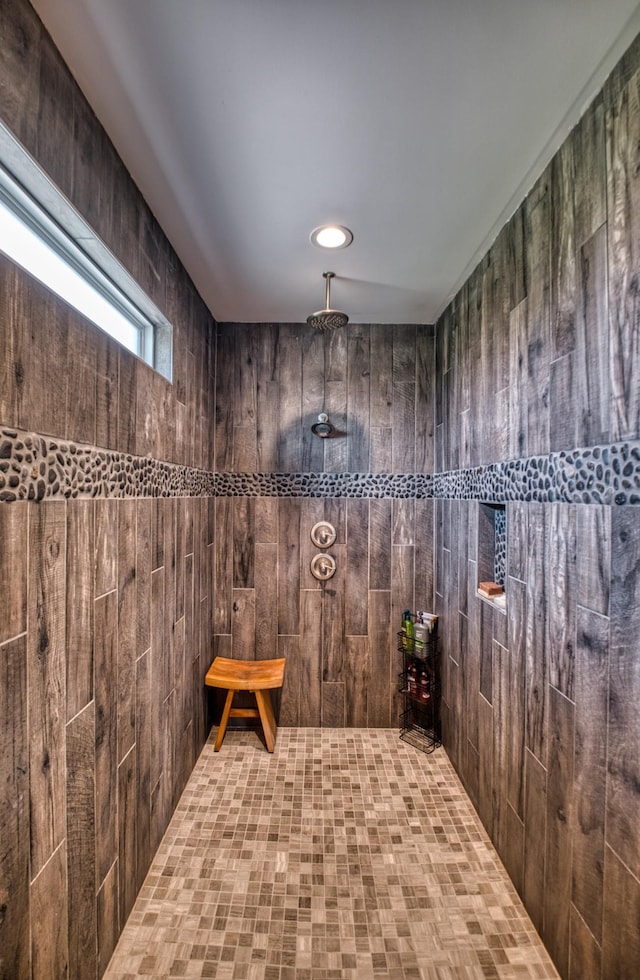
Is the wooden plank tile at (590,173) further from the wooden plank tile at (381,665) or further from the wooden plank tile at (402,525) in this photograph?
the wooden plank tile at (381,665)

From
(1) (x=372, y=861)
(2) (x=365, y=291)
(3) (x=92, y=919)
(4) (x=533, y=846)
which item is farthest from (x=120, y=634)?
(2) (x=365, y=291)

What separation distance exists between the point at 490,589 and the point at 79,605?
1.47 metres

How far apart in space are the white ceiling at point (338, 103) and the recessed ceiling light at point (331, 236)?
41 mm

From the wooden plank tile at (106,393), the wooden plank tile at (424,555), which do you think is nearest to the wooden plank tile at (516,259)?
the wooden plank tile at (424,555)

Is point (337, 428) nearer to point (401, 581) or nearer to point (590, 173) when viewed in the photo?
point (401, 581)

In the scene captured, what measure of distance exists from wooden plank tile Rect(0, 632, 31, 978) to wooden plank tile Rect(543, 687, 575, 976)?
4.36ft

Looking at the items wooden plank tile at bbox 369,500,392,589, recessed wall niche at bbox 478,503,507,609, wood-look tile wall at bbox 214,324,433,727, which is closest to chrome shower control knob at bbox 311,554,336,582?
wood-look tile wall at bbox 214,324,433,727

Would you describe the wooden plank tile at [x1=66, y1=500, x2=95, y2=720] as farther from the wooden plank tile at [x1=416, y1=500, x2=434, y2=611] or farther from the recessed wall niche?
the wooden plank tile at [x1=416, y1=500, x2=434, y2=611]

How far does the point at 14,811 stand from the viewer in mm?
818

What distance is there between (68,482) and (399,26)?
1.27 meters

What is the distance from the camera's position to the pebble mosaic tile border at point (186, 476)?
0.86 meters

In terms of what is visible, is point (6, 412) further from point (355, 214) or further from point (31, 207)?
point (355, 214)

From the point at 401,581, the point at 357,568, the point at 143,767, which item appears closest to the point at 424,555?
the point at 401,581

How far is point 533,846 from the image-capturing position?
1.31 m
